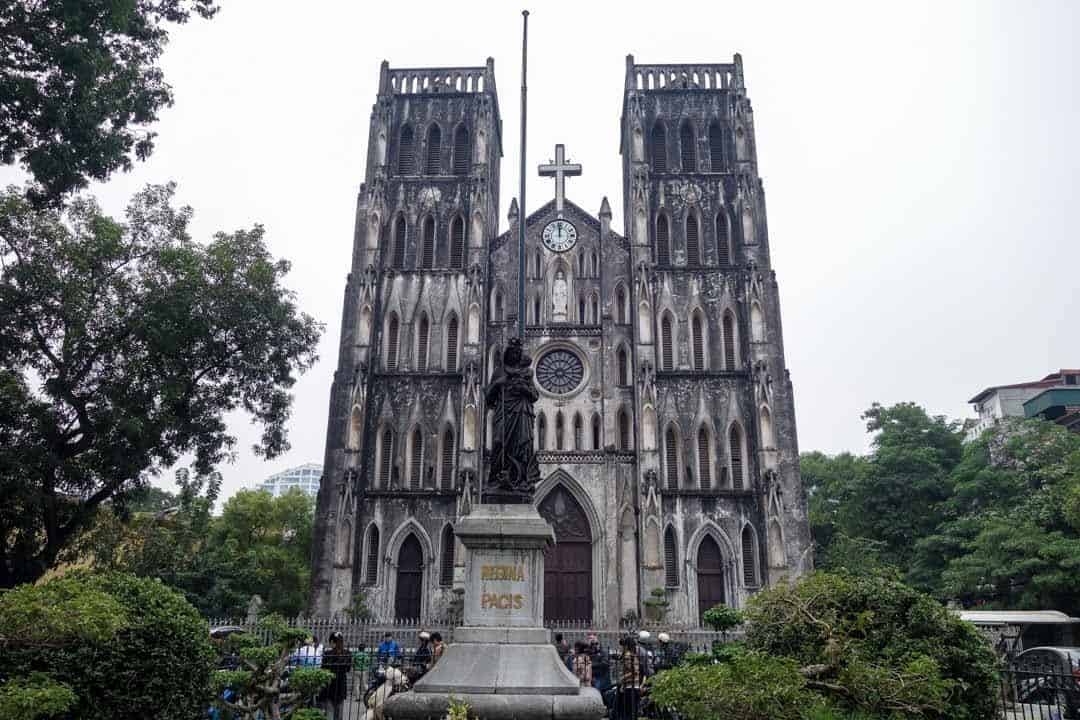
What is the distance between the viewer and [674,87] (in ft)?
108

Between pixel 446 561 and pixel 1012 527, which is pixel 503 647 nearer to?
pixel 446 561

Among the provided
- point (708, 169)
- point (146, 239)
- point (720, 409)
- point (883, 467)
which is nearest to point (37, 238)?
point (146, 239)

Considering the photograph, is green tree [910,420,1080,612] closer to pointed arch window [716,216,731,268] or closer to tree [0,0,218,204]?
pointed arch window [716,216,731,268]

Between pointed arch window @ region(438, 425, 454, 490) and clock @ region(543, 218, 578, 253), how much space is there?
779 cm

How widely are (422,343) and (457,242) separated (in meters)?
4.22

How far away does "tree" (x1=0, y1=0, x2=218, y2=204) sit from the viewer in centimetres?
1091

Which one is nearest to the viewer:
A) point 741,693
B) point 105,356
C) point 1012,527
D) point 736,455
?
point 741,693

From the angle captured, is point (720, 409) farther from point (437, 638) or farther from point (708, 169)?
point (437, 638)

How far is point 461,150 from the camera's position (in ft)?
107

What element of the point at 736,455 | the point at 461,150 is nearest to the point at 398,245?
the point at 461,150

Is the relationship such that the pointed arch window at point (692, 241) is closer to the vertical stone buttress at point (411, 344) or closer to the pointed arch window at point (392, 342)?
the vertical stone buttress at point (411, 344)

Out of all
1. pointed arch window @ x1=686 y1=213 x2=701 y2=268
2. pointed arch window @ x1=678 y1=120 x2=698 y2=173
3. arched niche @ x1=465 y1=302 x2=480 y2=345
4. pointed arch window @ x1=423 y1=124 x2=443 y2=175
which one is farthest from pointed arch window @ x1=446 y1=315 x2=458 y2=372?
pointed arch window @ x1=678 y1=120 x2=698 y2=173

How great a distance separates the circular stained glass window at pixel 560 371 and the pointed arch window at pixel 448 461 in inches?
143

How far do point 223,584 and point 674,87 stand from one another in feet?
83.3
